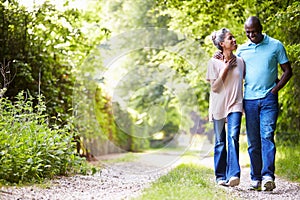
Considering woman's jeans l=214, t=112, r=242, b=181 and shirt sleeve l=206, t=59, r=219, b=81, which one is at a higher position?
shirt sleeve l=206, t=59, r=219, b=81

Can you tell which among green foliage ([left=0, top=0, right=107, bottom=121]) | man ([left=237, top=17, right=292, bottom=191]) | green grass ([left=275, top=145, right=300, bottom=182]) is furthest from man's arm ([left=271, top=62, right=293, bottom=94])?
green foliage ([left=0, top=0, right=107, bottom=121])

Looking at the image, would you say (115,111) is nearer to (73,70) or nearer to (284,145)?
(73,70)

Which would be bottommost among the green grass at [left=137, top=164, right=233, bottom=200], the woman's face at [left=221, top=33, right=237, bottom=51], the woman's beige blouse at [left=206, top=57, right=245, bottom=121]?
the green grass at [left=137, top=164, right=233, bottom=200]

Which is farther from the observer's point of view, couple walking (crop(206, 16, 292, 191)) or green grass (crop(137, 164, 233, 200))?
couple walking (crop(206, 16, 292, 191))

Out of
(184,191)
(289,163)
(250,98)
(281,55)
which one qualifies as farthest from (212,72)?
(289,163)

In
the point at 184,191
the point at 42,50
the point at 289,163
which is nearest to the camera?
the point at 184,191

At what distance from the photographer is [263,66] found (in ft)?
17.1

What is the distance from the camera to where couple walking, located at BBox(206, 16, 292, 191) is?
16.9ft

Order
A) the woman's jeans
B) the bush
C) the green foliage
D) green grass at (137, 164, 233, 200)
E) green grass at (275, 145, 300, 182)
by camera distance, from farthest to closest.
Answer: the green foliage → green grass at (275, 145, 300, 182) → the woman's jeans → the bush → green grass at (137, 164, 233, 200)

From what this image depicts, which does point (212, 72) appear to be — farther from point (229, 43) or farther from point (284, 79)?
point (284, 79)

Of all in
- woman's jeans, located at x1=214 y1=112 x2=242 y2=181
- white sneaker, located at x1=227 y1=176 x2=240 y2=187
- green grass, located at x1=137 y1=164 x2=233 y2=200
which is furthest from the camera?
woman's jeans, located at x1=214 y1=112 x2=242 y2=181

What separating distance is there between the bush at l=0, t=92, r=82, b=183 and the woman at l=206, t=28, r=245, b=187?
5.47ft

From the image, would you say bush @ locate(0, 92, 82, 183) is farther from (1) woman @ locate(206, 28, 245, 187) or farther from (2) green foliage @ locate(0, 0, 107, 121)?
(1) woman @ locate(206, 28, 245, 187)

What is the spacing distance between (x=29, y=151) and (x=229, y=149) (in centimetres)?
196
